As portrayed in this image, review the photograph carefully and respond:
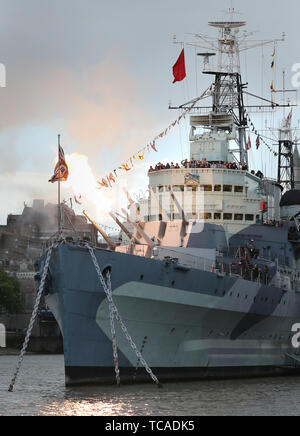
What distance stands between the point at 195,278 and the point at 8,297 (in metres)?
53.6

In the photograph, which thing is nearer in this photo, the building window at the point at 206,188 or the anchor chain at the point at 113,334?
the anchor chain at the point at 113,334

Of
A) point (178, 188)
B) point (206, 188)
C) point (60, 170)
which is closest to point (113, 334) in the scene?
point (60, 170)

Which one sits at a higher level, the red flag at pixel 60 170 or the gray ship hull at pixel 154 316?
the red flag at pixel 60 170

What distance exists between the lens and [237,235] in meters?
40.6

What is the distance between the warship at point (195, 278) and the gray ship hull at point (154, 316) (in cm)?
4

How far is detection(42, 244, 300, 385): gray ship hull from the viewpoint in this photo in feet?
104

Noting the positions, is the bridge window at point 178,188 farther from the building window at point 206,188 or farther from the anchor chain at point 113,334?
the anchor chain at point 113,334

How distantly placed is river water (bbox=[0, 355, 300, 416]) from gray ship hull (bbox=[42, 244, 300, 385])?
885mm

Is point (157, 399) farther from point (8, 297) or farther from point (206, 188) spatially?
point (8, 297)

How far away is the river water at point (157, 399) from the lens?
1066 inches

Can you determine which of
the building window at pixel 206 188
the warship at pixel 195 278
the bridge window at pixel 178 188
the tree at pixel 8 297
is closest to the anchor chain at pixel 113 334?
the warship at pixel 195 278

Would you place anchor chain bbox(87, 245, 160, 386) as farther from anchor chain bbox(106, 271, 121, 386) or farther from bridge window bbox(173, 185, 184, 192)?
bridge window bbox(173, 185, 184, 192)

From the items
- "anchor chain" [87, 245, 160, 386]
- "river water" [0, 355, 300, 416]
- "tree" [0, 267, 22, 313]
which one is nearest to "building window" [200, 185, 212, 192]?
"river water" [0, 355, 300, 416]
